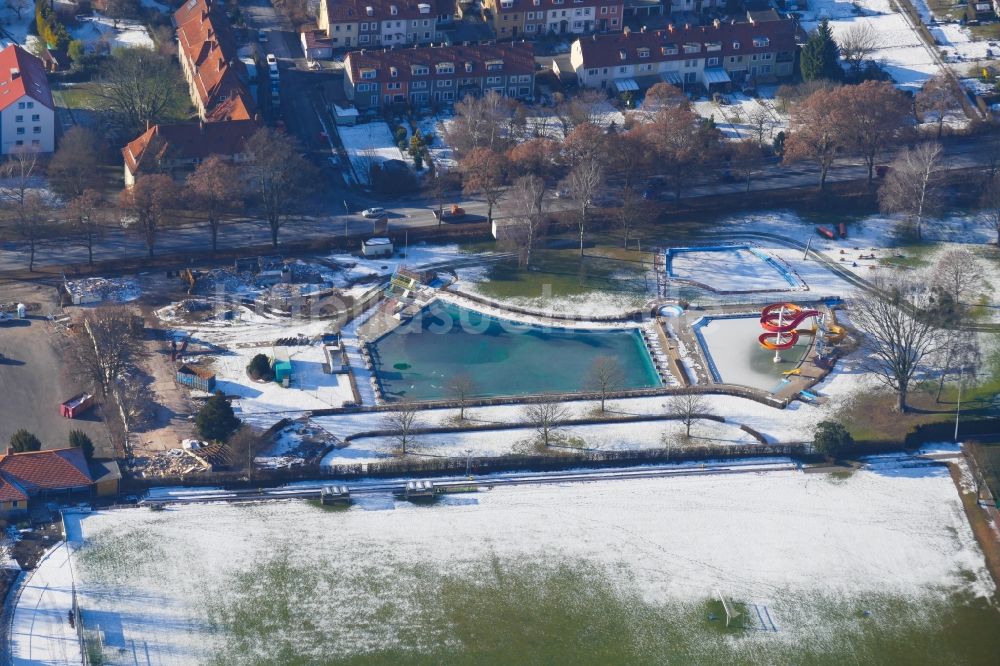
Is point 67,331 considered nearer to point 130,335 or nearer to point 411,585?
point 130,335

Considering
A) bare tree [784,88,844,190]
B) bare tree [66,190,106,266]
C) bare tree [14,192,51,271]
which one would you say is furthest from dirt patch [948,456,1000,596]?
bare tree [14,192,51,271]

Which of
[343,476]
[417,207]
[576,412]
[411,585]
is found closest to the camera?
[411,585]

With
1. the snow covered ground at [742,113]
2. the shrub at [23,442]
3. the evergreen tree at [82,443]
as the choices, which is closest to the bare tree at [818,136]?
the snow covered ground at [742,113]

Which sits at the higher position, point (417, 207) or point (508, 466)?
point (417, 207)

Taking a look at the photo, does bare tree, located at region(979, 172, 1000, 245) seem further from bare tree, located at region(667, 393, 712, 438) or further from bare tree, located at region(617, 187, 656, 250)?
bare tree, located at region(667, 393, 712, 438)

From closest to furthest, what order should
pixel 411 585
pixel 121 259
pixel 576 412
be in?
pixel 411 585 < pixel 576 412 < pixel 121 259

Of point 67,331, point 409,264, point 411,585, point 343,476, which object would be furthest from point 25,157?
point 411,585
